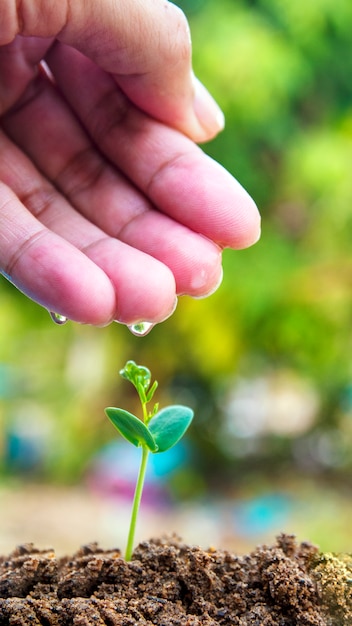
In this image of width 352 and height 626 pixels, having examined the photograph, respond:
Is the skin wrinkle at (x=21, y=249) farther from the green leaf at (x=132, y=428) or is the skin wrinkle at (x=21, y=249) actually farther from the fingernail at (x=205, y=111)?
the fingernail at (x=205, y=111)

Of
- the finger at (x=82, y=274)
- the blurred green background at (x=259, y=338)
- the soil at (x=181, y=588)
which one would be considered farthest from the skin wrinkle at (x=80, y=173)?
the blurred green background at (x=259, y=338)

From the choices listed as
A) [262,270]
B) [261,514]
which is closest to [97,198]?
[262,270]

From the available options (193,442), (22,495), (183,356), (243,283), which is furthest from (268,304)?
(22,495)

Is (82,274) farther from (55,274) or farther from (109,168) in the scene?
(109,168)

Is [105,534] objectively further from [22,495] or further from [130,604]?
[130,604]

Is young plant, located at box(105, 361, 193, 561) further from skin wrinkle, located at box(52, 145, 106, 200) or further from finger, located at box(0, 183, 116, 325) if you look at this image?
skin wrinkle, located at box(52, 145, 106, 200)

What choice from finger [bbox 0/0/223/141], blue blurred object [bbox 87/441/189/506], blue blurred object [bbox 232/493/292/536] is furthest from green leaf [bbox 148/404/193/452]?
blue blurred object [bbox 87/441/189/506]
